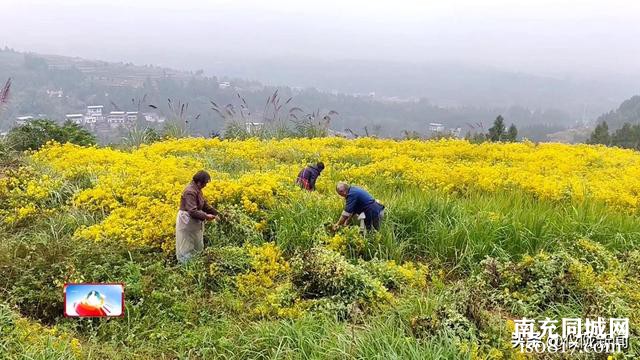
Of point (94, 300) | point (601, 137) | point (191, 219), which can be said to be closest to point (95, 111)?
point (191, 219)

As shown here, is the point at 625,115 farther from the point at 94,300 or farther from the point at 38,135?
the point at 94,300

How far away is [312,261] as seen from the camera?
6340 millimetres

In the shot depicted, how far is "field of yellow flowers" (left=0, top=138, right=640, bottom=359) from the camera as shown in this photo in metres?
5.14

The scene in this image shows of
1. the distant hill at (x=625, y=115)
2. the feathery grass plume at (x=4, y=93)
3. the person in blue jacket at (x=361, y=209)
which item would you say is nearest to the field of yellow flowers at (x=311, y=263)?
the person in blue jacket at (x=361, y=209)

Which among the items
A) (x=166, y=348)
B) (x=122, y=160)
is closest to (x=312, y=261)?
(x=166, y=348)

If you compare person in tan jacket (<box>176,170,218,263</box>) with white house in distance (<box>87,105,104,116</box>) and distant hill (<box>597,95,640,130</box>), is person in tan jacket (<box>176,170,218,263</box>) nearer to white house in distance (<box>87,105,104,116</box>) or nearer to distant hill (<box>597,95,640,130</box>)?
white house in distance (<box>87,105,104,116</box>)

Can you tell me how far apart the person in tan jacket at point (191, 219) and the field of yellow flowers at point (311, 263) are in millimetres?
244

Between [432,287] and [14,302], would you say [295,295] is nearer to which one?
[432,287]

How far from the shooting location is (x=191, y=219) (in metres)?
6.60

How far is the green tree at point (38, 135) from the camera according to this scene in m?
13.4

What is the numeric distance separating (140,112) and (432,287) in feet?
43.1

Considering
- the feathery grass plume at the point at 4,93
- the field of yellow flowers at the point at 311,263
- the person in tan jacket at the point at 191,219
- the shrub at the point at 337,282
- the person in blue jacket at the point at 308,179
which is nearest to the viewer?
the field of yellow flowers at the point at 311,263

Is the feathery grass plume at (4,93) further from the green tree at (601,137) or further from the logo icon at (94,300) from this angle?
the green tree at (601,137)

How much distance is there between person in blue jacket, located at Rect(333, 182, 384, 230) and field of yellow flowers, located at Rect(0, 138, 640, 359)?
0.73 ft
